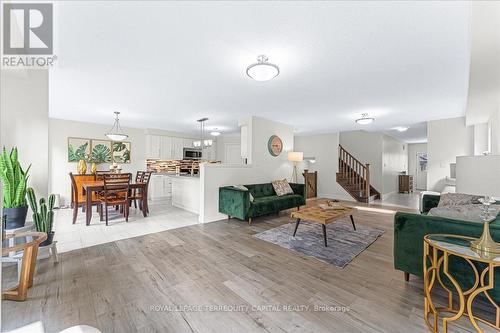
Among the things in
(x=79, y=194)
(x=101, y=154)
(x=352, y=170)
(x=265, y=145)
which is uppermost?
(x=265, y=145)

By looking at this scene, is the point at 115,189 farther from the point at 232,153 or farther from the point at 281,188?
the point at 232,153

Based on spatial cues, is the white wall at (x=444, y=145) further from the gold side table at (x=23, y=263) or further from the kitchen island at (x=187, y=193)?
the gold side table at (x=23, y=263)

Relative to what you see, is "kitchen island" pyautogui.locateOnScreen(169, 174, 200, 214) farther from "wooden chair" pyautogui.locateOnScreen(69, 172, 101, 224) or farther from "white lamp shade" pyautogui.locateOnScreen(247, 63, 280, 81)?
"white lamp shade" pyautogui.locateOnScreen(247, 63, 280, 81)

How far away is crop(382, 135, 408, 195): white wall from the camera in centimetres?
759

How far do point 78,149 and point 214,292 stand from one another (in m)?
6.27

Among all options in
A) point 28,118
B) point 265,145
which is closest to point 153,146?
point 265,145

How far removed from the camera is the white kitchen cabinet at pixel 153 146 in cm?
702

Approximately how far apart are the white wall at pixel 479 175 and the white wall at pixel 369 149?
6.77 metres

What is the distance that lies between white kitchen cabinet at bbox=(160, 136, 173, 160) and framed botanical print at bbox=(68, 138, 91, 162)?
6.82 feet

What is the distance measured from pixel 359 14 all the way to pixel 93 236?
4.54 metres

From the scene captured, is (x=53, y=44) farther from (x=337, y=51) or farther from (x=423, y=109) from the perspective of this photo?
(x=423, y=109)

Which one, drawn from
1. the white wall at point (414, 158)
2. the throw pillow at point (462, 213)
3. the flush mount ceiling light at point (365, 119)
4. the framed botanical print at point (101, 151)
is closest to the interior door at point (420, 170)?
the white wall at point (414, 158)

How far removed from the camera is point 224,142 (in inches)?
347

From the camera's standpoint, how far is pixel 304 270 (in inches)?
91.9
